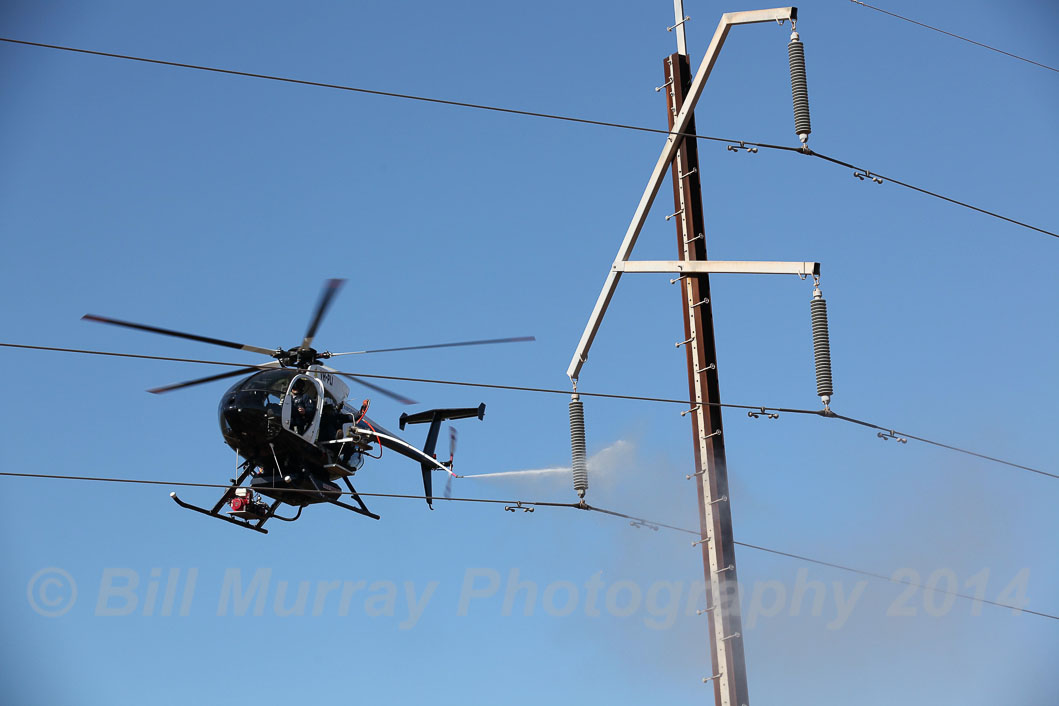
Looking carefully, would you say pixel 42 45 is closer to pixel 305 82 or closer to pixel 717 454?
pixel 305 82

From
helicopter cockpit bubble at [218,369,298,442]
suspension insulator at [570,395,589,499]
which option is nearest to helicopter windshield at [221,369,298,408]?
helicopter cockpit bubble at [218,369,298,442]

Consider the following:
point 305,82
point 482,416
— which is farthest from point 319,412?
point 305,82

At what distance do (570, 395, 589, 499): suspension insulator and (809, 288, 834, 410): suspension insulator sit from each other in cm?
286

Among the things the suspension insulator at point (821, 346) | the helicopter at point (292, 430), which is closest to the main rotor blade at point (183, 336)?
the helicopter at point (292, 430)

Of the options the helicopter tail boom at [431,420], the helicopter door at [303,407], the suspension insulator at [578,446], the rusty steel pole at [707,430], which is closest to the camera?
the rusty steel pole at [707,430]

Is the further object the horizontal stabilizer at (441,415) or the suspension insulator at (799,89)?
the horizontal stabilizer at (441,415)

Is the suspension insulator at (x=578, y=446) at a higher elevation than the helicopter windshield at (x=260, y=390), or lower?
lower

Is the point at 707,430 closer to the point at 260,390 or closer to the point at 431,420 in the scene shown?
the point at 260,390

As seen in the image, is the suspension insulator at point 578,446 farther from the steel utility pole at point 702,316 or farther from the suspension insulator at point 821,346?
the suspension insulator at point 821,346

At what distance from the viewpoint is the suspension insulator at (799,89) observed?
1416 centimetres

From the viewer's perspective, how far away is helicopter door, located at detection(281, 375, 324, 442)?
63.2ft

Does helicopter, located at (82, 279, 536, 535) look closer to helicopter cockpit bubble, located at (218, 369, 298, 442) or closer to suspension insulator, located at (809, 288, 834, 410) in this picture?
helicopter cockpit bubble, located at (218, 369, 298, 442)

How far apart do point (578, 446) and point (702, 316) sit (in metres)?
2.12

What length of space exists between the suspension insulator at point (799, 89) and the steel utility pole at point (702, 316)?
93 millimetres
